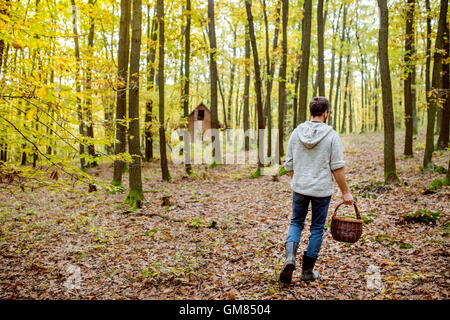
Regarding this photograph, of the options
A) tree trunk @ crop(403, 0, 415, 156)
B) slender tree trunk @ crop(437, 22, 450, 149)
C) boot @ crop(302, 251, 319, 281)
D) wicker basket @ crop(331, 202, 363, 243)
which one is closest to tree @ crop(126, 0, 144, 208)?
boot @ crop(302, 251, 319, 281)

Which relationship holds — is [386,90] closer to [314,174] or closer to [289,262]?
[314,174]

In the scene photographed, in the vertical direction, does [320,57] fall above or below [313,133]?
above

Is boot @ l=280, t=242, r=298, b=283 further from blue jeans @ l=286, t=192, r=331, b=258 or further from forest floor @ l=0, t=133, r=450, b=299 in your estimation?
forest floor @ l=0, t=133, r=450, b=299

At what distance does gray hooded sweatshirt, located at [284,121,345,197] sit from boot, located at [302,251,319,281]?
3.07 feet

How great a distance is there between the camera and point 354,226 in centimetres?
363

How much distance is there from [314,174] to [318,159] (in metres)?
0.20

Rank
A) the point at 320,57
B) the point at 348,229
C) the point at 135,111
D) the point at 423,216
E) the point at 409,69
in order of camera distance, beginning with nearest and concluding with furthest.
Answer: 1. the point at 348,229
2. the point at 423,216
3. the point at 135,111
4. the point at 409,69
5. the point at 320,57

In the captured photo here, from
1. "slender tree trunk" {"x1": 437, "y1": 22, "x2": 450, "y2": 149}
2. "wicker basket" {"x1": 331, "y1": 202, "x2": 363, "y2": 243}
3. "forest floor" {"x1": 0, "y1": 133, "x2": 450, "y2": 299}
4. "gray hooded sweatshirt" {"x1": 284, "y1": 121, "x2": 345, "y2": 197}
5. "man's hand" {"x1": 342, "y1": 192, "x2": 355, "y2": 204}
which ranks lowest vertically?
"forest floor" {"x1": 0, "y1": 133, "x2": 450, "y2": 299}

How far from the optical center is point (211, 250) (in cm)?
551

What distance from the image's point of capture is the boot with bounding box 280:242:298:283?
3.61m

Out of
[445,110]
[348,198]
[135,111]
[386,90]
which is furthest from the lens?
[445,110]

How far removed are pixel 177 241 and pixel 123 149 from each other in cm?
486

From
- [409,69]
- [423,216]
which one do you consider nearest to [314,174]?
[423,216]
